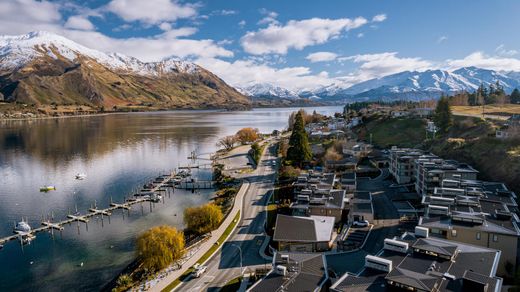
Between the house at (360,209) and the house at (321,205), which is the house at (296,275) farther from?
the house at (360,209)

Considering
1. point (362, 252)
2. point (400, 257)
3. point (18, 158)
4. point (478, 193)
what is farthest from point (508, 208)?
point (18, 158)

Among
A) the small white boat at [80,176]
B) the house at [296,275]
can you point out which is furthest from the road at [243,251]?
the small white boat at [80,176]

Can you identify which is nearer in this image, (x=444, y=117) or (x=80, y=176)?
(x=80, y=176)

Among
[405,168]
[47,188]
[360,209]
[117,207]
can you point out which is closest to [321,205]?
[360,209]

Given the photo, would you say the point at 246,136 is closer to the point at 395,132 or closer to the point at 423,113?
the point at 395,132

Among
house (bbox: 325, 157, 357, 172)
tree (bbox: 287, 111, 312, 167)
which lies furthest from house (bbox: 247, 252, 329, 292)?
tree (bbox: 287, 111, 312, 167)

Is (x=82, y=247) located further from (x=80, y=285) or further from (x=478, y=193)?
(x=478, y=193)

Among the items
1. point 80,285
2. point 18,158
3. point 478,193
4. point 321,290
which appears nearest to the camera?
point 321,290

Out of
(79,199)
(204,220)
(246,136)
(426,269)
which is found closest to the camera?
(426,269)
